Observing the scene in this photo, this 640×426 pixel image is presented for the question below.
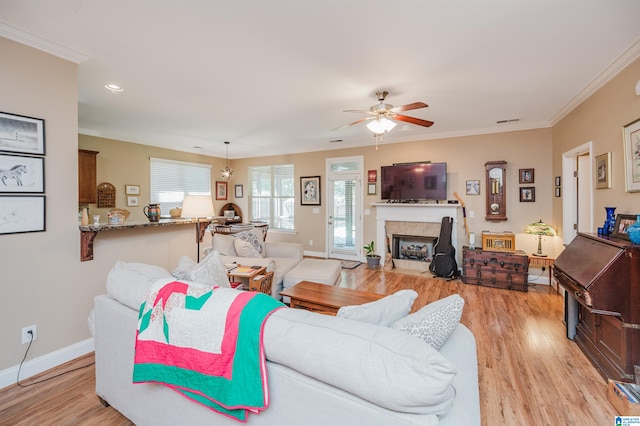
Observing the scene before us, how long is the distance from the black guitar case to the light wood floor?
149cm

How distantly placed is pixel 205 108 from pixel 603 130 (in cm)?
456

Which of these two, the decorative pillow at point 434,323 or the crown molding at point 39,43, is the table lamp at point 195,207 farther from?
the decorative pillow at point 434,323

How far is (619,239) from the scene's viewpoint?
7.43ft

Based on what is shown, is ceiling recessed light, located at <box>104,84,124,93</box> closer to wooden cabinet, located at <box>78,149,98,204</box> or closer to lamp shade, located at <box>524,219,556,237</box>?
wooden cabinet, located at <box>78,149,98,204</box>

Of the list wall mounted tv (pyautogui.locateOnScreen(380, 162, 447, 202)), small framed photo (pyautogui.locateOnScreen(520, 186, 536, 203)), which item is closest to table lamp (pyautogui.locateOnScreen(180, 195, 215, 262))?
wall mounted tv (pyautogui.locateOnScreen(380, 162, 447, 202))

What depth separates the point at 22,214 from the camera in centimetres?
206

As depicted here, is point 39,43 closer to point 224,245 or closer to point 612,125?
point 224,245

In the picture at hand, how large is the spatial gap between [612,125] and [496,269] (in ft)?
7.75

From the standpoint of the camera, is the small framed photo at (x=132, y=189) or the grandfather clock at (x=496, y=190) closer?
the grandfather clock at (x=496, y=190)

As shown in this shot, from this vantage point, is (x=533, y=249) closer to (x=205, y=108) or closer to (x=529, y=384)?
(x=529, y=384)

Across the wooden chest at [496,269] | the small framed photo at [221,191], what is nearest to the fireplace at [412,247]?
the wooden chest at [496,269]

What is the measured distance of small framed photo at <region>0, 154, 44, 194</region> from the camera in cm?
197

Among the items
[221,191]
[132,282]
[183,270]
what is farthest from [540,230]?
[221,191]

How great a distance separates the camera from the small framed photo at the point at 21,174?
1968 mm
